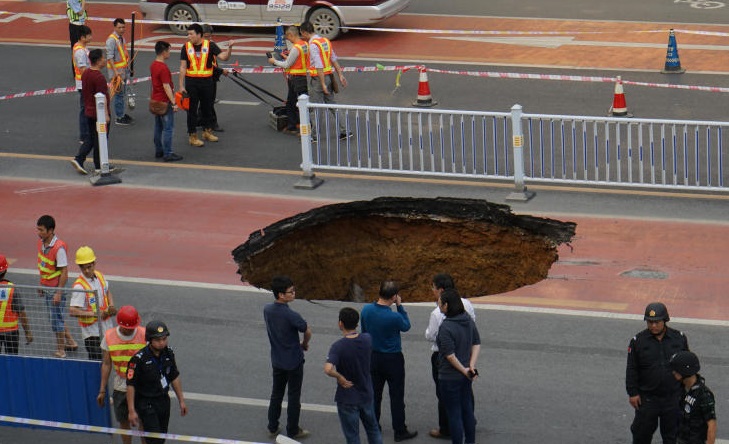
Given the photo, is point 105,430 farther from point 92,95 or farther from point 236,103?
point 236,103

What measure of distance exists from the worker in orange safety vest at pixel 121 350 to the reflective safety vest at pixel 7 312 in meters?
1.52

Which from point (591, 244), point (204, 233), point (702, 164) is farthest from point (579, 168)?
point (204, 233)

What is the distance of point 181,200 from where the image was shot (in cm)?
A: 1770

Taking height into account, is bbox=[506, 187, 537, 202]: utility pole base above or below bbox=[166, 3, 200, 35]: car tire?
below

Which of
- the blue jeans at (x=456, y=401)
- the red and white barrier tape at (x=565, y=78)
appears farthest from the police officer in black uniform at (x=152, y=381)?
the red and white barrier tape at (x=565, y=78)

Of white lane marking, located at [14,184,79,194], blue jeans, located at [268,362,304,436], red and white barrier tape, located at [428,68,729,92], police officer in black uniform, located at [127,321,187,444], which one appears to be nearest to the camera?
police officer in black uniform, located at [127,321,187,444]

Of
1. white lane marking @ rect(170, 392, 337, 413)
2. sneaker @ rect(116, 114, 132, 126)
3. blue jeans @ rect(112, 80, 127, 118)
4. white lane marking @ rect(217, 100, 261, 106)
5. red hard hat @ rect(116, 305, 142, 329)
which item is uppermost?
blue jeans @ rect(112, 80, 127, 118)

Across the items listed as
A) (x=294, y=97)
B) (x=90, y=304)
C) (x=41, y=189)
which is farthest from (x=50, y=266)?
(x=294, y=97)

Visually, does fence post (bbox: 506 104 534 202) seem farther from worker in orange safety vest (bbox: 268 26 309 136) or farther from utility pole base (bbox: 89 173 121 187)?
utility pole base (bbox: 89 173 121 187)

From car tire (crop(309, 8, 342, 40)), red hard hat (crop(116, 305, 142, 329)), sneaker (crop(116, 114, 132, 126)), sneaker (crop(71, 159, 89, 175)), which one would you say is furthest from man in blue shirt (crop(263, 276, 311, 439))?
car tire (crop(309, 8, 342, 40))

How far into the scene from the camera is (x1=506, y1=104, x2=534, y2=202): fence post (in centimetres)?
1686

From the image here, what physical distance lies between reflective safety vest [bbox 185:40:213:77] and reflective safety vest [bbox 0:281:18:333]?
335 inches

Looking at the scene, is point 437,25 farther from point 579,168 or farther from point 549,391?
point 549,391

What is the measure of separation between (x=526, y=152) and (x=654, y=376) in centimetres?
894
